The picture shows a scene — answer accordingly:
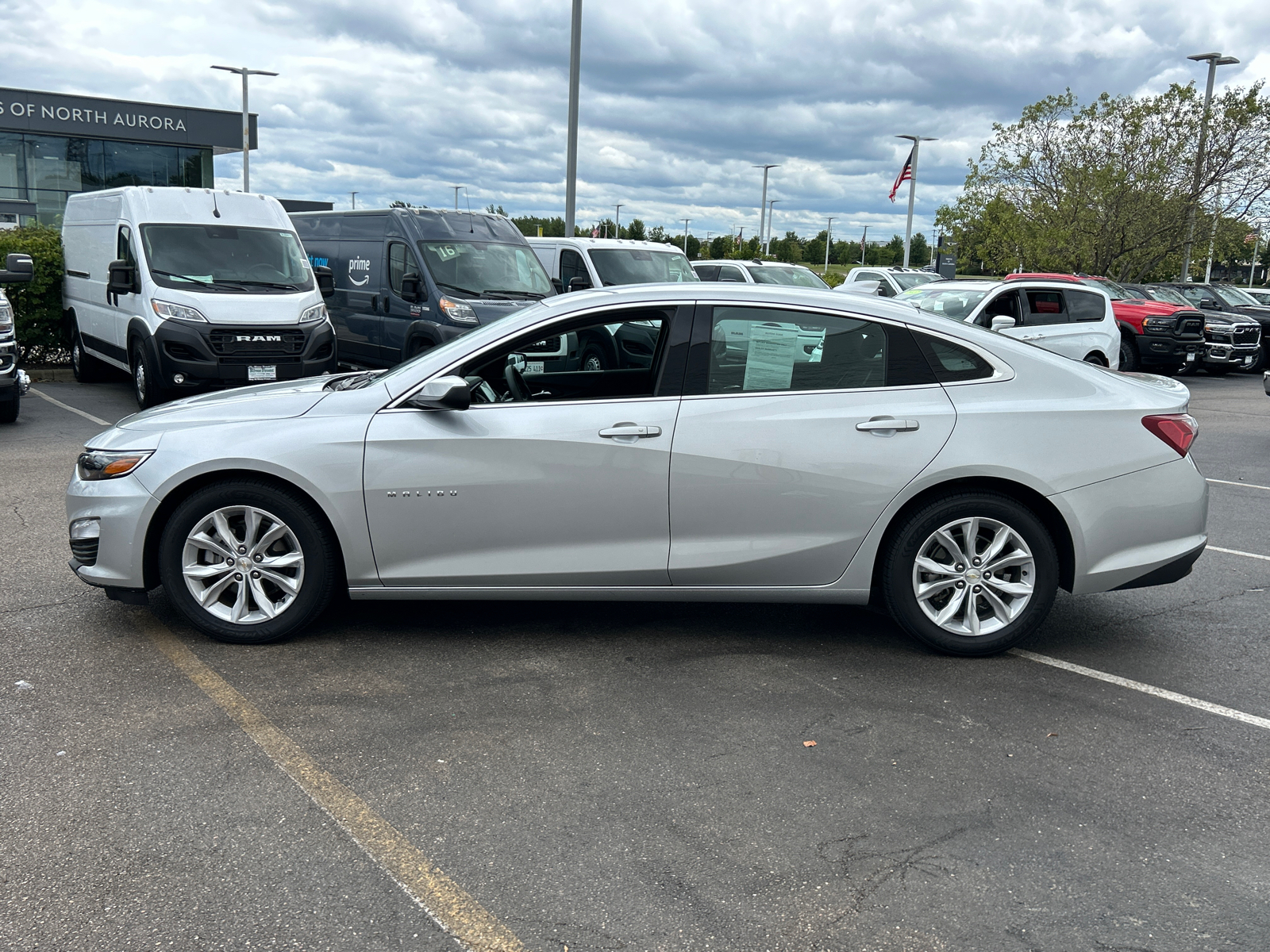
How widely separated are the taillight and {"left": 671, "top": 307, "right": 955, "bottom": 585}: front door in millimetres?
900

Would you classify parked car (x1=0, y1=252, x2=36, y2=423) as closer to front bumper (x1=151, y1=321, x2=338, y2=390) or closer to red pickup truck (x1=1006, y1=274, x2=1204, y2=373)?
front bumper (x1=151, y1=321, x2=338, y2=390)

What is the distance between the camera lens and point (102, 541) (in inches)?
181

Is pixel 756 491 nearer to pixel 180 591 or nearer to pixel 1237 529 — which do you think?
pixel 180 591

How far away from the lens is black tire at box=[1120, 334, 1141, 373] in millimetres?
19438

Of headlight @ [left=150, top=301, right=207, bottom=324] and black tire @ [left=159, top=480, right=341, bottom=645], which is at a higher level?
headlight @ [left=150, top=301, right=207, bottom=324]

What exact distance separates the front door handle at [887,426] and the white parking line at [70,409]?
908cm

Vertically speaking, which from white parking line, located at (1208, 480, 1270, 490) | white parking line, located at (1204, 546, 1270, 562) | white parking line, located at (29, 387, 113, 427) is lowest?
white parking line, located at (29, 387, 113, 427)

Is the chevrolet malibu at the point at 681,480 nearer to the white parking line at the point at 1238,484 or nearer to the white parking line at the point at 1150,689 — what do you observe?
the white parking line at the point at 1150,689

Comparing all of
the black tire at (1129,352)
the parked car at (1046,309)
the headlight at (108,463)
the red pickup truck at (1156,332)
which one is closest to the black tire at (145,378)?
the headlight at (108,463)

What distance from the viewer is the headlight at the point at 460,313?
12.7m

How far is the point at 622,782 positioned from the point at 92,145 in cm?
4259

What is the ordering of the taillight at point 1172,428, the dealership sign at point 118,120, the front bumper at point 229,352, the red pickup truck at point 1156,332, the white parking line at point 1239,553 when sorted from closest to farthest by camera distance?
1. the taillight at point 1172,428
2. the white parking line at point 1239,553
3. the front bumper at point 229,352
4. the red pickup truck at point 1156,332
5. the dealership sign at point 118,120

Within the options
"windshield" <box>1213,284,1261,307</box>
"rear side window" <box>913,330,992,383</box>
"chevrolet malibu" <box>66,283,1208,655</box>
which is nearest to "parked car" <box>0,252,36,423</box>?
"chevrolet malibu" <box>66,283,1208,655</box>

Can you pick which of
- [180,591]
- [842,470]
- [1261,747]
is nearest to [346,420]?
[180,591]
